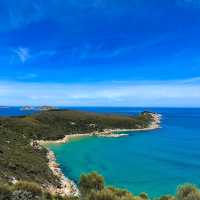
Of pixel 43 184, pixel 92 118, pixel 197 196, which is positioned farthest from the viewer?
pixel 92 118

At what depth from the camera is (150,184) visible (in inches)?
1628

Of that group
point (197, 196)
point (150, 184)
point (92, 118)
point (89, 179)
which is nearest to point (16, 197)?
point (89, 179)

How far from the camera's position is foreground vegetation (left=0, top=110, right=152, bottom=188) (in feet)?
126

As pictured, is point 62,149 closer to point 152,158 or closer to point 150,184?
point 152,158

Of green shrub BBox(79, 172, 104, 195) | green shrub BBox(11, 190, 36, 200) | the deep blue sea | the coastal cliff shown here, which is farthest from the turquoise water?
green shrub BBox(11, 190, 36, 200)

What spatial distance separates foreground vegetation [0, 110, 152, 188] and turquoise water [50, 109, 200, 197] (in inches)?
220

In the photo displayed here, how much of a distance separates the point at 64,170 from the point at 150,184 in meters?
14.3

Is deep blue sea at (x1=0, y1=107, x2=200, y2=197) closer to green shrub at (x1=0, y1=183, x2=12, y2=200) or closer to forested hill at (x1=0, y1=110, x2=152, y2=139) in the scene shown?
forested hill at (x1=0, y1=110, x2=152, y2=139)

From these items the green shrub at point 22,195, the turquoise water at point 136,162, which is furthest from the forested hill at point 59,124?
the green shrub at point 22,195

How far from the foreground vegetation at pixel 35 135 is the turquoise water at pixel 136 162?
5589 mm

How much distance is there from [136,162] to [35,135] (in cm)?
3850

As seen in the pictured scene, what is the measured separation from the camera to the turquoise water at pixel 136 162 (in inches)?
1679

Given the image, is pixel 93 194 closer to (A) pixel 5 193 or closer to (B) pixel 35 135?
(A) pixel 5 193

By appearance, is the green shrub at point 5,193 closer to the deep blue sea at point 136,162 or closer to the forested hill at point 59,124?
the deep blue sea at point 136,162
